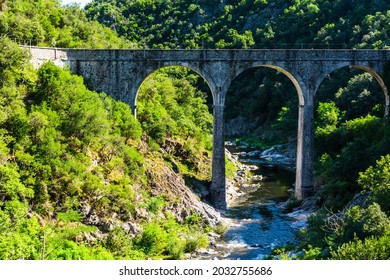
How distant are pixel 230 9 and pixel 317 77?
59.6 m

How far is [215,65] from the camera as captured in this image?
39.0 m

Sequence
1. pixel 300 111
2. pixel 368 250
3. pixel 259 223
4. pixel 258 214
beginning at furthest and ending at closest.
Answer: pixel 300 111 → pixel 258 214 → pixel 259 223 → pixel 368 250

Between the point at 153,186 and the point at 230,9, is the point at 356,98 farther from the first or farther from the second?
the point at 230,9

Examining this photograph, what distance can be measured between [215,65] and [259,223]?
1287 cm

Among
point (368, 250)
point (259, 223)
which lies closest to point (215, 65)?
point (259, 223)

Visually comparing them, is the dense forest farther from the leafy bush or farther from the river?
the river

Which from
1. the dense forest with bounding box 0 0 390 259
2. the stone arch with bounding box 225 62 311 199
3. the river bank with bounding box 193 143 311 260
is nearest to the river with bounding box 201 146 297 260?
the river bank with bounding box 193 143 311 260

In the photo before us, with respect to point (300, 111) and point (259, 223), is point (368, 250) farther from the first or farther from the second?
point (300, 111)

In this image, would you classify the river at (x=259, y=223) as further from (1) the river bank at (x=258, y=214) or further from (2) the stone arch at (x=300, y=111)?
(2) the stone arch at (x=300, y=111)

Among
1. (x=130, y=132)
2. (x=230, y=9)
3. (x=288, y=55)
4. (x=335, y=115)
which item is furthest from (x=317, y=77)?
(x=230, y=9)

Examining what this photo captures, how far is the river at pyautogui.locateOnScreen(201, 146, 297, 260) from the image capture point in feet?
102

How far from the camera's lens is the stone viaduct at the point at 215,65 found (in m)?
38.7

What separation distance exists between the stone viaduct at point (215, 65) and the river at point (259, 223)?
2.70m

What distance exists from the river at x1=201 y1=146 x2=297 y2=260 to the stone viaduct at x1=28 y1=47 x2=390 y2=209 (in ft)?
8.87
